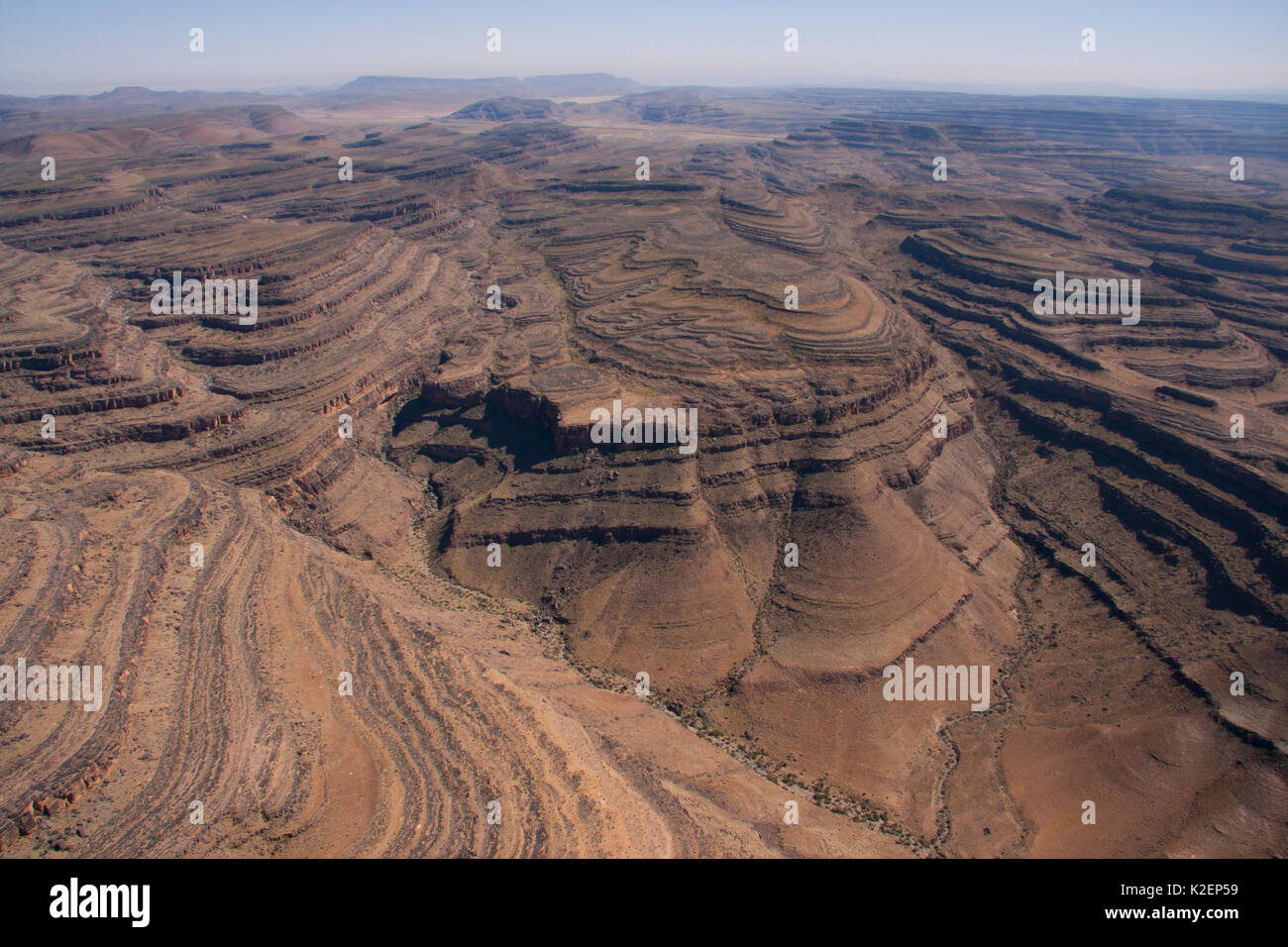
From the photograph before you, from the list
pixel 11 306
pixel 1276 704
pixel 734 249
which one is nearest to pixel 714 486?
pixel 1276 704

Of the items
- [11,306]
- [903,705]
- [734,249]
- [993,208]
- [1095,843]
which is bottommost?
[1095,843]

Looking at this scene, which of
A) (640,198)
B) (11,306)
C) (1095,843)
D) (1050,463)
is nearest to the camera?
(1095,843)

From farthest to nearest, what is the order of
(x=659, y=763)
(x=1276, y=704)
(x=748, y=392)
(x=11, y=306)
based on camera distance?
(x=11, y=306), (x=748, y=392), (x=1276, y=704), (x=659, y=763)

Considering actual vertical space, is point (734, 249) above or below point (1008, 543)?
above

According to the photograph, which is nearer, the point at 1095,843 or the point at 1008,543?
the point at 1095,843

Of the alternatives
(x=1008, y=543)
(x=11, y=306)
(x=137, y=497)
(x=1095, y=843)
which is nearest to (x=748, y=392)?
(x=1008, y=543)

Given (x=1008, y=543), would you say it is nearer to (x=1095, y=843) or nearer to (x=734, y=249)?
(x=1095, y=843)
